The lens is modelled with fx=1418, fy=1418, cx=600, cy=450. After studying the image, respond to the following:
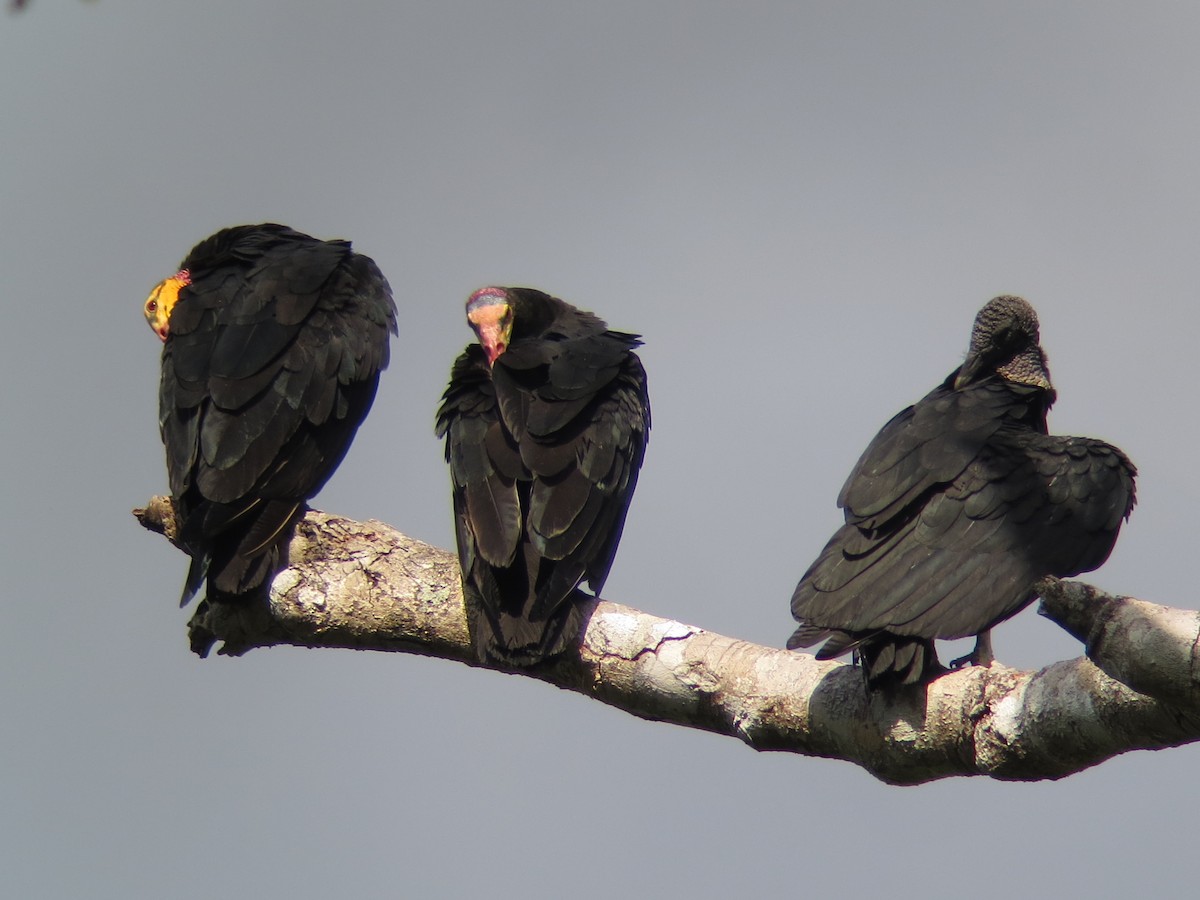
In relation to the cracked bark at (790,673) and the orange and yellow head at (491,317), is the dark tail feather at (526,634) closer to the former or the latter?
the cracked bark at (790,673)

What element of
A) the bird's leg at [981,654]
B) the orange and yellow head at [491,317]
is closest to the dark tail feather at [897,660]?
the bird's leg at [981,654]

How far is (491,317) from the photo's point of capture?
566 cm

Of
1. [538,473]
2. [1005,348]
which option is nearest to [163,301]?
[538,473]

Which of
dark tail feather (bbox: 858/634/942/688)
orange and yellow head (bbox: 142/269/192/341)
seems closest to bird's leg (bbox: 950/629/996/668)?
dark tail feather (bbox: 858/634/942/688)

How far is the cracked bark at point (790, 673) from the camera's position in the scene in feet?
9.08

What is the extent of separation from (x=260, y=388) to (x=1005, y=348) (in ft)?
9.61

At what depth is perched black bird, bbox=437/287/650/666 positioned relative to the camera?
4000 mm

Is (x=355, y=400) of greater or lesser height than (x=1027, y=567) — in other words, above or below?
above

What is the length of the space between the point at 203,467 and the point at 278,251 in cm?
144

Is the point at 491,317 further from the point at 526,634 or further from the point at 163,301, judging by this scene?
the point at 526,634

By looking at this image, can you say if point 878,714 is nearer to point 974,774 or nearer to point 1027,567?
point 974,774

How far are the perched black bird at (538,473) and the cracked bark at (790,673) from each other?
0.41 ft

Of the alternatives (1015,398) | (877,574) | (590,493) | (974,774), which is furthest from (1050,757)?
(1015,398)

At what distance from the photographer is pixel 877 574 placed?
3934 mm
